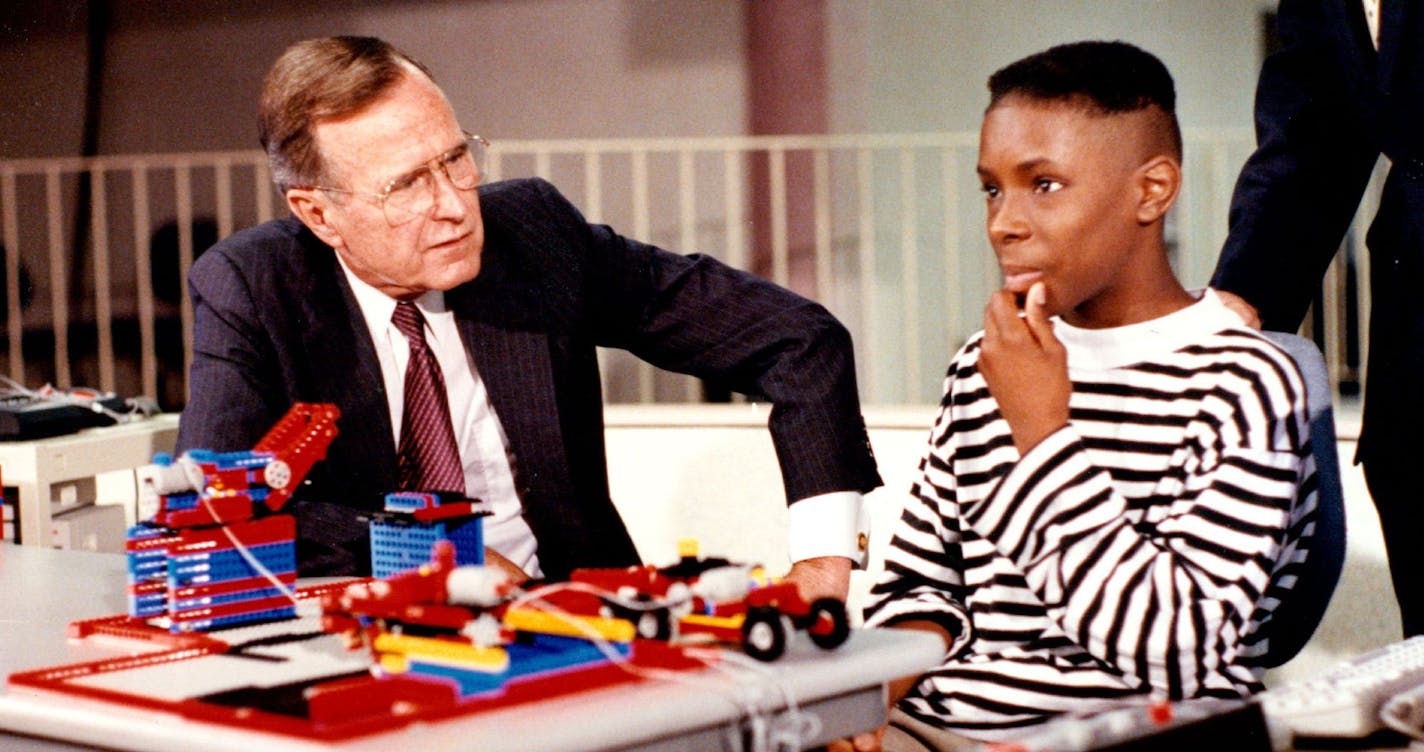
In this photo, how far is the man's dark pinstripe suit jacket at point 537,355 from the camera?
2.05m

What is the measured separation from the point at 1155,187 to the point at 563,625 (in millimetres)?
757

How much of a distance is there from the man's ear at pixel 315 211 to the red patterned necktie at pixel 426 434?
0.18 meters

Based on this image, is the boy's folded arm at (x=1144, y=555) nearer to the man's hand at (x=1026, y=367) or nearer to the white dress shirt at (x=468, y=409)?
the man's hand at (x=1026, y=367)

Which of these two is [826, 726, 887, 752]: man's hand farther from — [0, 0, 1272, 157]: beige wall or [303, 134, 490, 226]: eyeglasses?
[0, 0, 1272, 157]: beige wall

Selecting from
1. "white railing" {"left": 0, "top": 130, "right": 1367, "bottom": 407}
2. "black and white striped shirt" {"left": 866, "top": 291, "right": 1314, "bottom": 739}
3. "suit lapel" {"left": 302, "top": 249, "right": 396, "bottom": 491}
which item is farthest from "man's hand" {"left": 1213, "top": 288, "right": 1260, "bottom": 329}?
"white railing" {"left": 0, "top": 130, "right": 1367, "bottom": 407}

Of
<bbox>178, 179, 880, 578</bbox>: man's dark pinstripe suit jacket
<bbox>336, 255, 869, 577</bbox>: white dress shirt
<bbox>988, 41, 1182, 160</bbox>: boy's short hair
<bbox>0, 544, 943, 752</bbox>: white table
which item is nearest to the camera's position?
<bbox>0, 544, 943, 752</bbox>: white table

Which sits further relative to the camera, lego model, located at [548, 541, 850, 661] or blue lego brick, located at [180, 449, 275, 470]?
blue lego brick, located at [180, 449, 275, 470]

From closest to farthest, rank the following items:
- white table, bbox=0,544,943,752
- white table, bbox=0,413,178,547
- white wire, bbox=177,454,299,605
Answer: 1. white table, bbox=0,544,943,752
2. white wire, bbox=177,454,299,605
3. white table, bbox=0,413,178,547

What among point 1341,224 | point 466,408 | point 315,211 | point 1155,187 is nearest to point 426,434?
point 466,408

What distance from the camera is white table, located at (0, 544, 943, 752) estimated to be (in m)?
0.99

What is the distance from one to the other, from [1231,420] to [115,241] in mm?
6386

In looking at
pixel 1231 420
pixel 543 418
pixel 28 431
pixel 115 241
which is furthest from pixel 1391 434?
pixel 115 241

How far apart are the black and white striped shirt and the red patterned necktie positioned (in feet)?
2.22

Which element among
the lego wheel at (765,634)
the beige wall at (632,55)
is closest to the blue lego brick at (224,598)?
the lego wheel at (765,634)
